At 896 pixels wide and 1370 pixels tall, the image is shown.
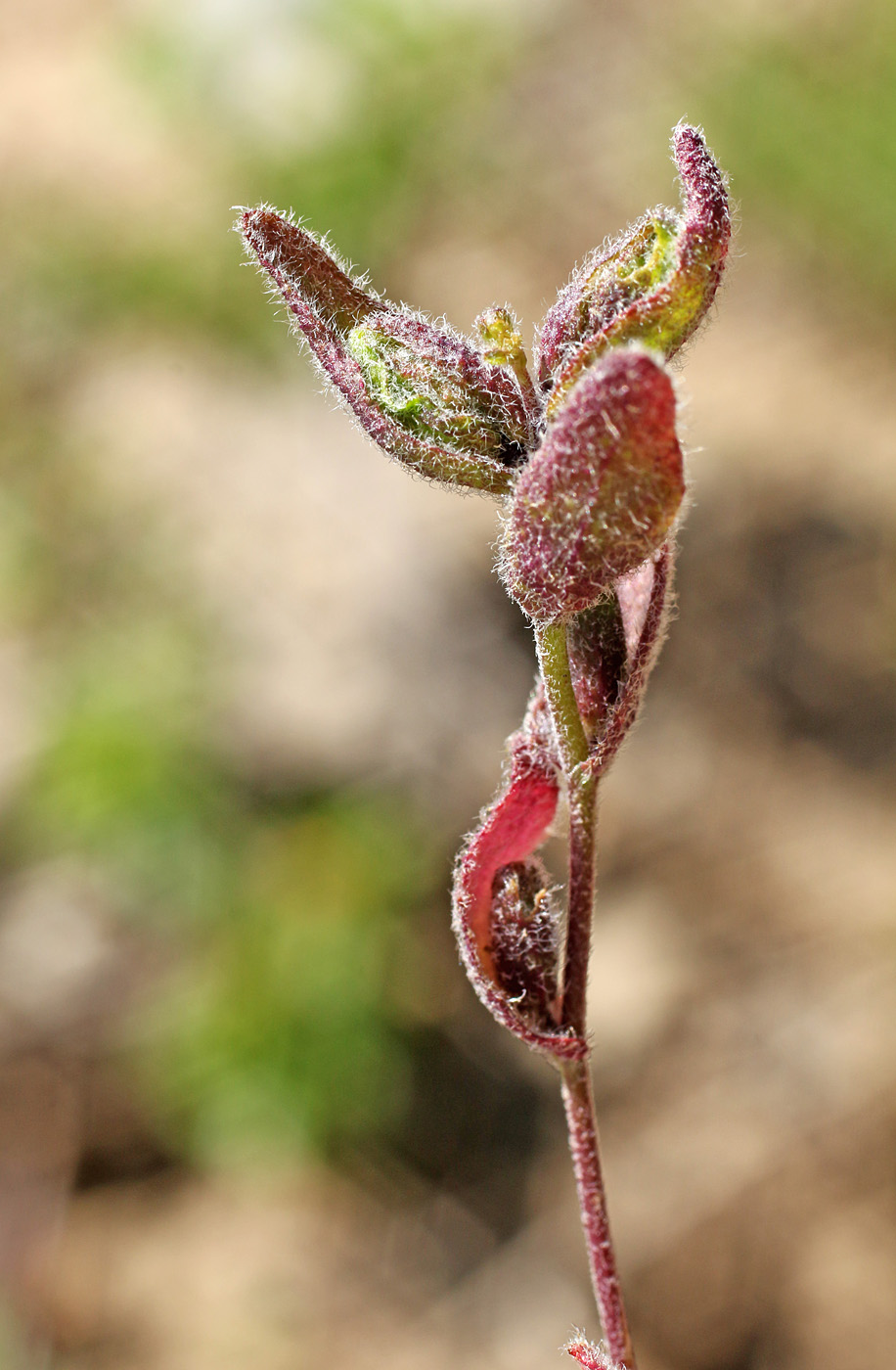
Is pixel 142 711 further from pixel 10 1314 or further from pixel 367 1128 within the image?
pixel 10 1314

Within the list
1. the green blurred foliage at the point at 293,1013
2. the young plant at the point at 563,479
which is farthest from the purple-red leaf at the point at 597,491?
the green blurred foliage at the point at 293,1013

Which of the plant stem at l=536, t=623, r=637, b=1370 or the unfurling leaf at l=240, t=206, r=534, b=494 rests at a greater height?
the unfurling leaf at l=240, t=206, r=534, b=494

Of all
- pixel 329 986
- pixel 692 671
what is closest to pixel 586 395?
pixel 329 986

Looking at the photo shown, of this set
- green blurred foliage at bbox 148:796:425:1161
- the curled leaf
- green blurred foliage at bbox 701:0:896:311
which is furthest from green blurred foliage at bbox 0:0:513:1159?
the curled leaf

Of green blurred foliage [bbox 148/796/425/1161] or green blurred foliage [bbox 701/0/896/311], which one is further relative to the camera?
green blurred foliage [bbox 701/0/896/311]

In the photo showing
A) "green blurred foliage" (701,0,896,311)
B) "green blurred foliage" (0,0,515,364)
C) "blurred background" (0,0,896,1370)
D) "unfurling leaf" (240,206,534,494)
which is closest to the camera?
"unfurling leaf" (240,206,534,494)

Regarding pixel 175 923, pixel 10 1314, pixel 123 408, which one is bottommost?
pixel 10 1314

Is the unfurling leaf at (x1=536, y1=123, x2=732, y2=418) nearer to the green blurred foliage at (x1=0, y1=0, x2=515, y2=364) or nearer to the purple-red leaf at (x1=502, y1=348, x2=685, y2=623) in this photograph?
the purple-red leaf at (x1=502, y1=348, x2=685, y2=623)

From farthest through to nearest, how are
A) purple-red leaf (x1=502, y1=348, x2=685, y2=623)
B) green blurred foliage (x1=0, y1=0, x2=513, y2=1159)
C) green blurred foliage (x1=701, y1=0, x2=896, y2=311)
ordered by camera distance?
1. green blurred foliage (x1=701, y1=0, x2=896, y2=311)
2. green blurred foliage (x1=0, y1=0, x2=513, y2=1159)
3. purple-red leaf (x1=502, y1=348, x2=685, y2=623)

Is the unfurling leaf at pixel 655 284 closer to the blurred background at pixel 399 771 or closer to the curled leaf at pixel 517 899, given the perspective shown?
the curled leaf at pixel 517 899
